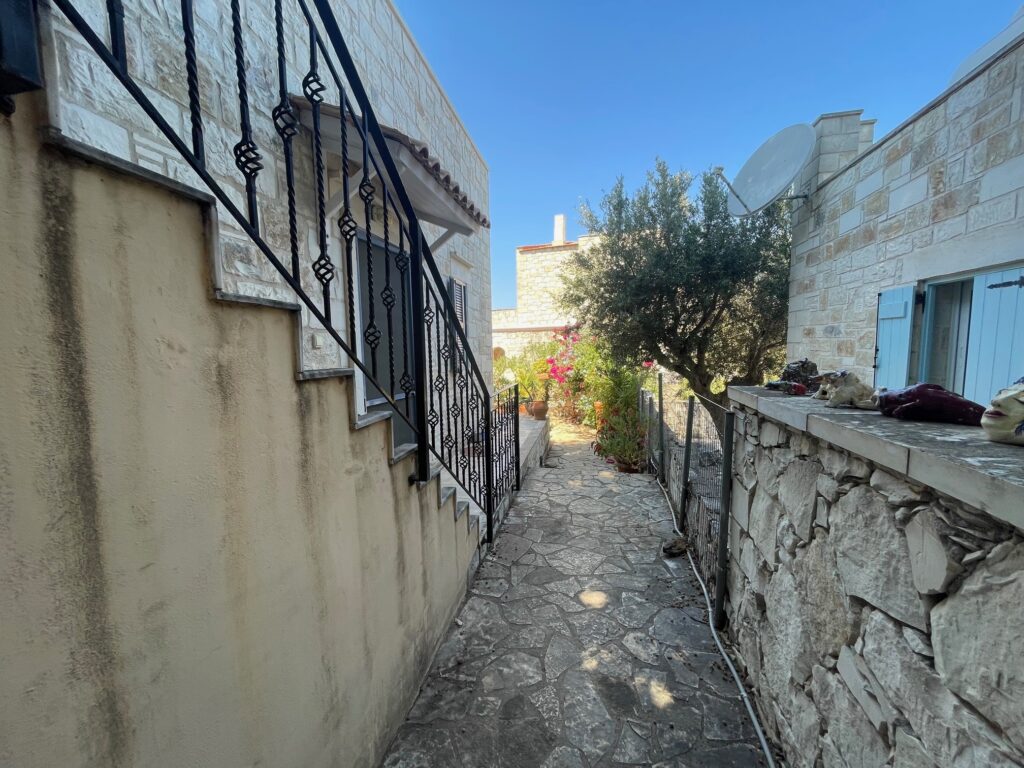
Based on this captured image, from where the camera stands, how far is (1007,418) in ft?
3.44

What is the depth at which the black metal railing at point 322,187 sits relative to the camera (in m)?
1.06

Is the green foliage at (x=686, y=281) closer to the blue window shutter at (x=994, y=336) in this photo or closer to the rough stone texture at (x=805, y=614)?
the blue window shutter at (x=994, y=336)

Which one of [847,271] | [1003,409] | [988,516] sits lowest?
[988,516]

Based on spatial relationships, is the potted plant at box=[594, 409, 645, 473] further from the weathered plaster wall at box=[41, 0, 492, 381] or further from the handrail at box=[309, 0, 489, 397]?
the handrail at box=[309, 0, 489, 397]

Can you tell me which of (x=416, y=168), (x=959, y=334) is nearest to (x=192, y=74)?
(x=416, y=168)

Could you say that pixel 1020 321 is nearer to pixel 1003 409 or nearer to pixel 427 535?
pixel 1003 409

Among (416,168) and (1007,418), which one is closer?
(1007,418)

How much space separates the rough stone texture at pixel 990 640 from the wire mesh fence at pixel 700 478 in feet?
5.74

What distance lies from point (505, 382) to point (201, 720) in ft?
27.8

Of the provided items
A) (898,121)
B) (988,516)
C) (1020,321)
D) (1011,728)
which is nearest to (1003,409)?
(988,516)

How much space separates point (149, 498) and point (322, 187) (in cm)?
100

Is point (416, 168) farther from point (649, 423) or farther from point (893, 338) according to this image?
point (649, 423)

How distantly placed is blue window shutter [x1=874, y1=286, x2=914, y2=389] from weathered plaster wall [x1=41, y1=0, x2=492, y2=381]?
4794mm

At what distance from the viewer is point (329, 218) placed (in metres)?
3.02
